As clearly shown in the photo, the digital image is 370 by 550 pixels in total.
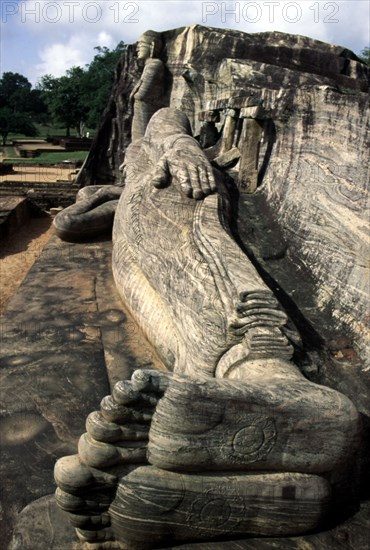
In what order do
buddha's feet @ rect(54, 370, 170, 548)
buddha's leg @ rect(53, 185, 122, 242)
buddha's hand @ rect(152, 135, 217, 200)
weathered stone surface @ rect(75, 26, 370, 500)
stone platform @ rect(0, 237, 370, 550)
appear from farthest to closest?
buddha's leg @ rect(53, 185, 122, 242), buddha's hand @ rect(152, 135, 217, 200), weathered stone surface @ rect(75, 26, 370, 500), stone platform @ rect(0, 237, 370, 550), buddha's feet @ rect(54, 370, 170, 548)

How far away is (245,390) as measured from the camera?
4.85ft

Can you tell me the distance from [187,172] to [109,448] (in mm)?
1699

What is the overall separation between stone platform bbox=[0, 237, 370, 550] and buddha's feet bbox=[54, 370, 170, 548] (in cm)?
18

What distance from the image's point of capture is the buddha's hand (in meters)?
2.69

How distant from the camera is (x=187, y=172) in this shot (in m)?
2.76

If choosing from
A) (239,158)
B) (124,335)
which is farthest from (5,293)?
(239,158)

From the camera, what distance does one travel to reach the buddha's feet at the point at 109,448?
1423 millimetres

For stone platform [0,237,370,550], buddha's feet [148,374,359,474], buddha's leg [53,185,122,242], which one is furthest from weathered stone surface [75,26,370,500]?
buddha's leg [53,185,122,242]

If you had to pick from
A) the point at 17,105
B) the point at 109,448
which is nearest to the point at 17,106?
the point at 17,105

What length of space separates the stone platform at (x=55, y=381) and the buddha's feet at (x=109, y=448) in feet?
0.61

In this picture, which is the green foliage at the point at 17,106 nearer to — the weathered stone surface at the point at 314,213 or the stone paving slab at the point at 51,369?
the stone paving slab at the point at 51,369

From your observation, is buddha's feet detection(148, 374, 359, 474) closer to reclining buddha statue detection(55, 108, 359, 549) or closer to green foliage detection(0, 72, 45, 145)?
reclining buddha statue detection(55, 108, 359, 549)

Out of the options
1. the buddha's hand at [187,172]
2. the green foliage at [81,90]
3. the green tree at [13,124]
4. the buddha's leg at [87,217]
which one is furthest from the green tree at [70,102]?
the buddha's hand at [187,172]

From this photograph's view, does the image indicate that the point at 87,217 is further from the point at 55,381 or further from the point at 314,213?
the point at 314,213
